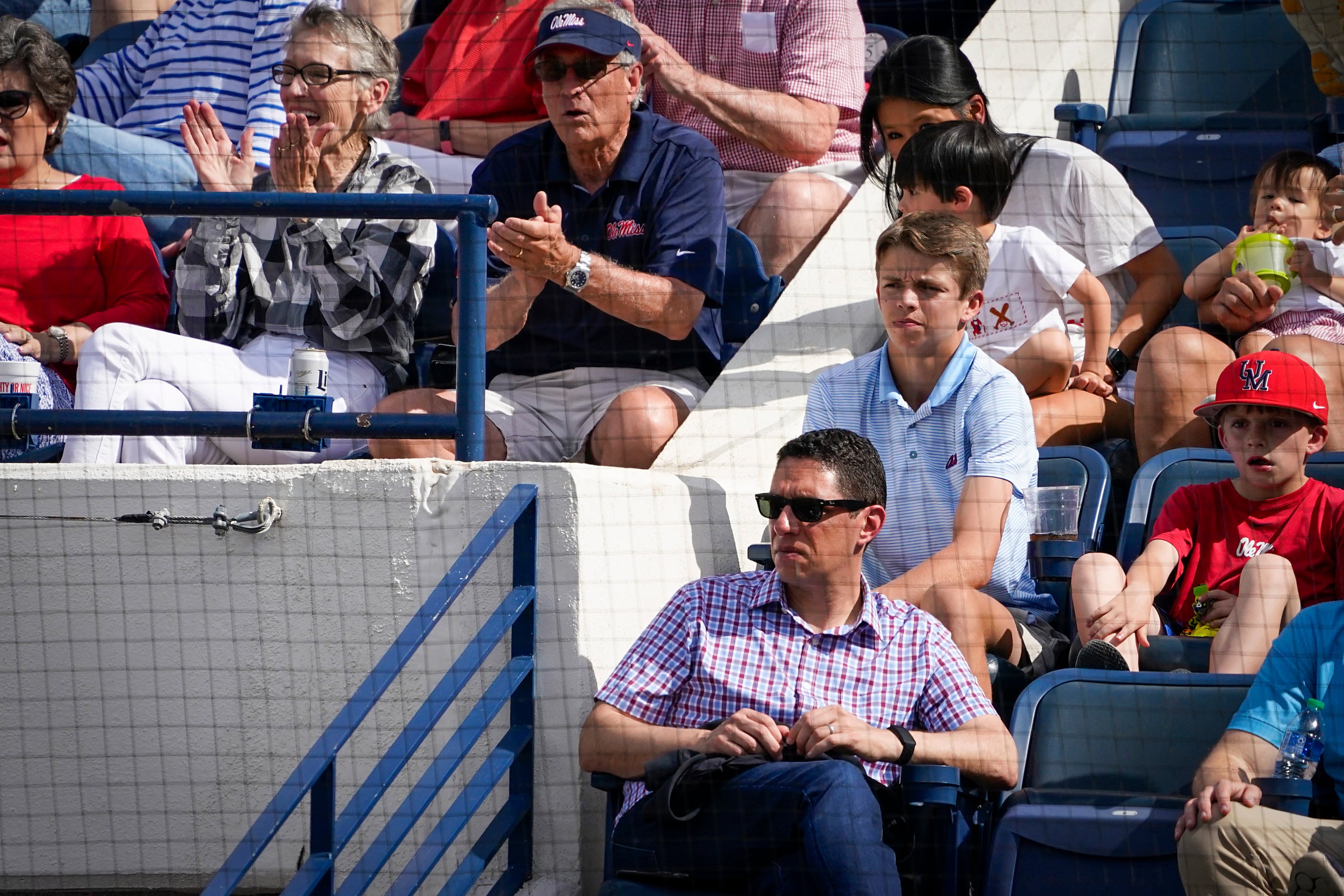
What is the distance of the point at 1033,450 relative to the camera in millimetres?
2967

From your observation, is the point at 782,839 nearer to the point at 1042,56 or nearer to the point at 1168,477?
the point at 1168,477

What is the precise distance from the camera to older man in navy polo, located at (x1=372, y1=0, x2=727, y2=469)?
3.36 meters

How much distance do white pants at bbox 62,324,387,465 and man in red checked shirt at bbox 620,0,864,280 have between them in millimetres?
1348

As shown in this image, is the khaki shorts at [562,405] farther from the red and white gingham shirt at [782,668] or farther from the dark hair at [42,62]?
the dark hair at [42,62]

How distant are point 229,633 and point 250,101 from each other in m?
2.48

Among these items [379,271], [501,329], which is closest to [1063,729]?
[501,329]

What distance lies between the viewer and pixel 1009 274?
369 cm

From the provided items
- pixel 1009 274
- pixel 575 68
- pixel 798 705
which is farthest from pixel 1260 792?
pixel 575 68

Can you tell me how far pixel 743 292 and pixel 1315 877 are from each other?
7.34 feet

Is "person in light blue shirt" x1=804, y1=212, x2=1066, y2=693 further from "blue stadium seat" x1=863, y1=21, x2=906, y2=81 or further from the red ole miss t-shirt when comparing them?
"blue stadium seat" x1=863, y1=21, x2=906, y2=81

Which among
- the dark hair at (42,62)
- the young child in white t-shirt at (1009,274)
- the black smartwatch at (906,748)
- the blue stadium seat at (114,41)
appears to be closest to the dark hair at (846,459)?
the black smartwatch at (906,748)

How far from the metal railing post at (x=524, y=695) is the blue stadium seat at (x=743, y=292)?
48.7 inches

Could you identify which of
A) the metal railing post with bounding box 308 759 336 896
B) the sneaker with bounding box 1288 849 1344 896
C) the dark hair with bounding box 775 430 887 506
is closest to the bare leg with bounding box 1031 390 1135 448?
the dark hair with bounding box 775 430 887 506

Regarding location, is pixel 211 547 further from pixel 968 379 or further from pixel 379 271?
pixel 968 379
